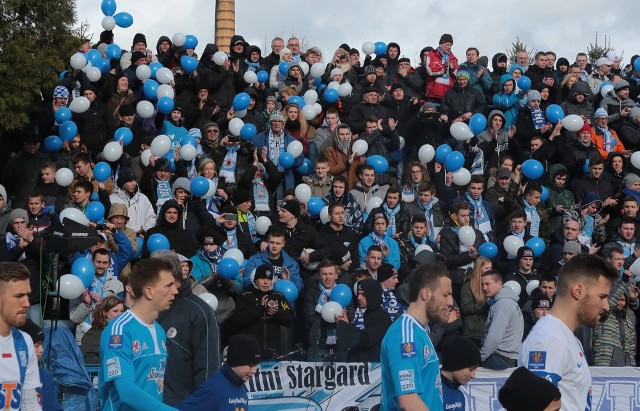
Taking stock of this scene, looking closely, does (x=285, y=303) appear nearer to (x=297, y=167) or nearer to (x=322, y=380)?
(x=322, y=380)

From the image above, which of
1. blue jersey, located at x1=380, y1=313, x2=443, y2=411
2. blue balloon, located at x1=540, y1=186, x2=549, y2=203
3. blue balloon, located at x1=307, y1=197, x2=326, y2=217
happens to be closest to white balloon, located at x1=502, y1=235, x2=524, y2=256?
blue balloon, located at x1=540, y1=186, x2=549, y2=203

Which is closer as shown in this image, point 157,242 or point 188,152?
point 157,242

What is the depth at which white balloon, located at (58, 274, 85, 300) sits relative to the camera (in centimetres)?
1259

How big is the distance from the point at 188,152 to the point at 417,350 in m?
9.39

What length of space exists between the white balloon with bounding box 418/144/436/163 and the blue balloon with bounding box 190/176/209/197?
149 inches

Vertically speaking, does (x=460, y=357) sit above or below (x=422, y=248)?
below

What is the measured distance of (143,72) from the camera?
1809cm

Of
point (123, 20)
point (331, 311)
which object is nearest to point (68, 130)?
point (123, 20)

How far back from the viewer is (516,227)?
Result: 1608 centimetres

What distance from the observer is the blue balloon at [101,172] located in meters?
15.5

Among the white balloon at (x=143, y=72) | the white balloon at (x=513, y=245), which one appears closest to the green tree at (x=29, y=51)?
the white balloon at (x=143, y=72)

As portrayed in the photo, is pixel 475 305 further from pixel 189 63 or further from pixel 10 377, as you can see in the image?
pixel 10 377

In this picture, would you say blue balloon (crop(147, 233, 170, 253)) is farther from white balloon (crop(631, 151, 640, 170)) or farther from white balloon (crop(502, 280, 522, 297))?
white balloon (crop(631, 151, 640, 170))

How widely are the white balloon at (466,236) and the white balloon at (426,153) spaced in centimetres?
232
